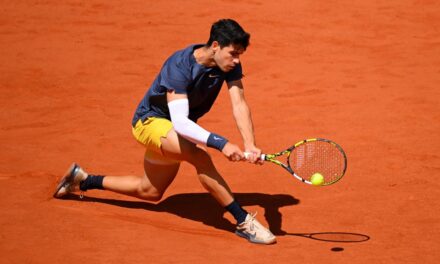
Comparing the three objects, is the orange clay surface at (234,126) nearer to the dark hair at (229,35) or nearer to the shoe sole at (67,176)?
the shoe sole at (67,176)

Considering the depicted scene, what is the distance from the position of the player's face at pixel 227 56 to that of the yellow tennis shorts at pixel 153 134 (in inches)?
26.3

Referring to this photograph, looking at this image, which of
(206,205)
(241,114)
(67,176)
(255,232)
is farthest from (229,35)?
(67,176)

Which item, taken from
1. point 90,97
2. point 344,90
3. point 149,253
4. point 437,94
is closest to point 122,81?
point 90,97

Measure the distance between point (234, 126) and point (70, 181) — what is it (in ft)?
8.28

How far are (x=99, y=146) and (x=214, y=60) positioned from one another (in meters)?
2.57

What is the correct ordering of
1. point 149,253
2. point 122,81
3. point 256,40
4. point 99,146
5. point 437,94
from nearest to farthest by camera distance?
point 149,253
point 99,146
point 437,94
point 122,81
point 256,40

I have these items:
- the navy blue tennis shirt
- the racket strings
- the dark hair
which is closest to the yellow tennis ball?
the racket strings

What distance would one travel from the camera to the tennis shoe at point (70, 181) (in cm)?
773

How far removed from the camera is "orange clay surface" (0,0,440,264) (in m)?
6.88

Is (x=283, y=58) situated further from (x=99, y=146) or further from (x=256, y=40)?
(x=99, y=146)

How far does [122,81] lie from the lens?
36.8 feet

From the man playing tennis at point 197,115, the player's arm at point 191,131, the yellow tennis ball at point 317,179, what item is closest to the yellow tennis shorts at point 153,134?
the man playing tennis at point 197,115

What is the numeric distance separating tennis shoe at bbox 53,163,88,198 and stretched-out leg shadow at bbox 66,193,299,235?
0.13m

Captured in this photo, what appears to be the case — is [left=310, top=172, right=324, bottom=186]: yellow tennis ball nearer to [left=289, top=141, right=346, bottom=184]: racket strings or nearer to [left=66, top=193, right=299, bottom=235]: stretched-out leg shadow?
[left=289, top=141, right=346, bottom=184]: racket strings
